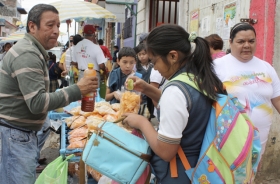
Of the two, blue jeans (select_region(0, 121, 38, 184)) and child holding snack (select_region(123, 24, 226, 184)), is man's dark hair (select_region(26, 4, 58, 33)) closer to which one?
blue jeans (select_region(0, 121, 38, 184))

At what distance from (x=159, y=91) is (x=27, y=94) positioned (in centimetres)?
103

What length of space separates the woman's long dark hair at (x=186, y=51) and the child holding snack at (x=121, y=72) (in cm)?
237

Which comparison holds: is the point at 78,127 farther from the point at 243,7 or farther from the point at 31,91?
the point at 243,7

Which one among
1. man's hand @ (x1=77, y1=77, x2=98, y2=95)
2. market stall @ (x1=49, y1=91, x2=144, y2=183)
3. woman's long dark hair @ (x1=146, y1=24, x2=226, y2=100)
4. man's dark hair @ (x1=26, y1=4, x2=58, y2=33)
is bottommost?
market stall @ (x1=49, y1=91, x2=144, y2=183)

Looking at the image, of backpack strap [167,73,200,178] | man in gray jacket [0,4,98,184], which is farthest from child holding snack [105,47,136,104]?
backpack strap [167,73,200,178]

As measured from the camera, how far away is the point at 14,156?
7.84ft

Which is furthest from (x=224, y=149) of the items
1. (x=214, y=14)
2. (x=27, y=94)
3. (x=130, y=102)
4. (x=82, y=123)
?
(x=214, y=14)

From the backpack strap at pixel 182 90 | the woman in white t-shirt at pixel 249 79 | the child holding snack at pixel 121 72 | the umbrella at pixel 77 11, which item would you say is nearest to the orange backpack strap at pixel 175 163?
the backpack strap at pixel 182 90

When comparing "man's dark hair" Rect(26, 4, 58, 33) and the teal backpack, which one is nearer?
the teal backpack

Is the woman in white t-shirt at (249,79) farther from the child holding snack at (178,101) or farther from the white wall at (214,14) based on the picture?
the white wall at (214,14)

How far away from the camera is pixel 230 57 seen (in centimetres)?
332

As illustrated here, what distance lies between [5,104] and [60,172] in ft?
2.34

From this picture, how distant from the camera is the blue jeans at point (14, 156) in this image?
2385 mm

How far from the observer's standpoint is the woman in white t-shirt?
3.12 meters
